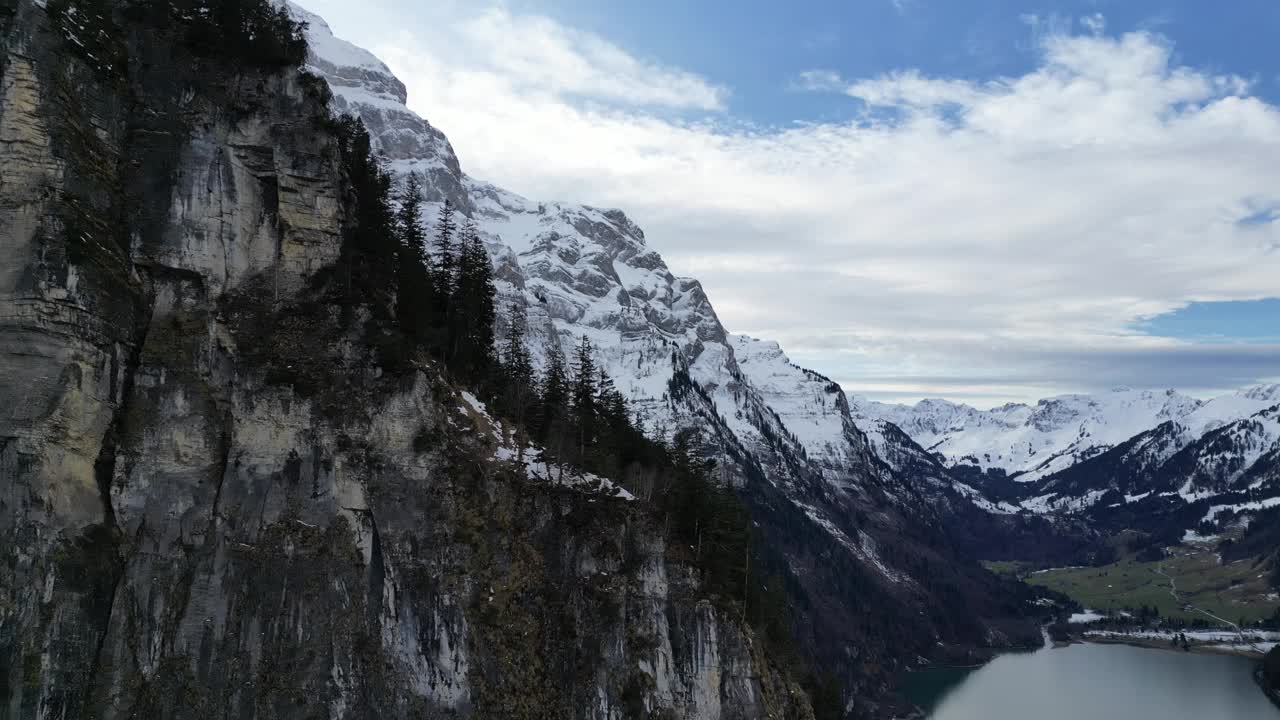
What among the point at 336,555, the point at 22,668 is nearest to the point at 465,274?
the point at 336,555

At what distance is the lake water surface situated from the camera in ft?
488

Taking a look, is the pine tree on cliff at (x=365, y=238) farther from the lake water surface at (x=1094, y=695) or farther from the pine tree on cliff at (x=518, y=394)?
the lake water surface at (x=1094, y=695)

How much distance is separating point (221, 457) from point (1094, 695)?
6808 inches

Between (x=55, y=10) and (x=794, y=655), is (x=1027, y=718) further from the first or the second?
(x=55, y=10)

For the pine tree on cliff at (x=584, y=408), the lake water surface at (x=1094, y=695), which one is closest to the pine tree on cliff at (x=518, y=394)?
the pine tree on cliff at (x=584, y=408)

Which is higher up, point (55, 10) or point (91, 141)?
point (55, 10)

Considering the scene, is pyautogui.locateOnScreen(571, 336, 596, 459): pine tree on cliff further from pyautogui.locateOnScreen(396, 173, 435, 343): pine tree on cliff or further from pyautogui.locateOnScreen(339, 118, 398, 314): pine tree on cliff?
pyautogui.locateOnScreen(339, 118, 398, 314): pine tree on cliff

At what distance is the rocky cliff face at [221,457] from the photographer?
103ft

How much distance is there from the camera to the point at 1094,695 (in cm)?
16350

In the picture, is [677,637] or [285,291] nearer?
[285,291]

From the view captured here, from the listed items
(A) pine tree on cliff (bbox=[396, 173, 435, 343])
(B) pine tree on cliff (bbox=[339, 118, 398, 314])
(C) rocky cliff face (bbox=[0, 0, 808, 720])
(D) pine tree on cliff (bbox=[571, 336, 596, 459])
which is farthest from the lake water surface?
(B) pine tree on cliff (bbox=[339, 118, 398, 314])

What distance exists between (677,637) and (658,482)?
14.7m

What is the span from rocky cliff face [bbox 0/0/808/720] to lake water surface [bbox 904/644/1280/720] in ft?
429

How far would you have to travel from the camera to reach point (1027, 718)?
466 ft
